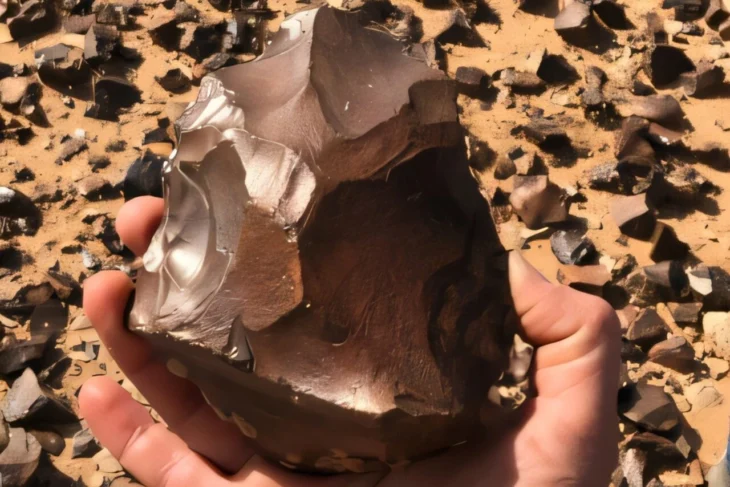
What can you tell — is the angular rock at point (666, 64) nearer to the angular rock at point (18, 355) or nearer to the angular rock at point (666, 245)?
the angular rock at point (666, 245)

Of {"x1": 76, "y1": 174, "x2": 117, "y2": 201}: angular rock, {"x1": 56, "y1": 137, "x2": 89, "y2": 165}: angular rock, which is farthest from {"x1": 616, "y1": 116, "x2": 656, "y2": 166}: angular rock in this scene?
{"x1": 56, "y1": 137, "x2": 89, "y2": 165}: angular rock

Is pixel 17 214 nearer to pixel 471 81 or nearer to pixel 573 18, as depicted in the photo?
pixel 471 81

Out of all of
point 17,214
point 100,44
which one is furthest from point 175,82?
point 17,214

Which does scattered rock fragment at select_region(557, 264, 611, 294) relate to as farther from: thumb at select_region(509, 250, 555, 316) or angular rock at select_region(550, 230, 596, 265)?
thumb at select_region(509, 250, 555, 316)

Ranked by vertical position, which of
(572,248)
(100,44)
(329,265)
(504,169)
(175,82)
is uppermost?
(329,265)

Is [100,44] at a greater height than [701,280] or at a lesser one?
greater

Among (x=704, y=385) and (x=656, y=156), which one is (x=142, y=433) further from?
(x=656, y=156)

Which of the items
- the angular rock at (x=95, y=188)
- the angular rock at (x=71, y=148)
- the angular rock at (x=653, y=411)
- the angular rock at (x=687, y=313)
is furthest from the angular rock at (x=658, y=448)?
the angular rock at (x=71, y=148)
